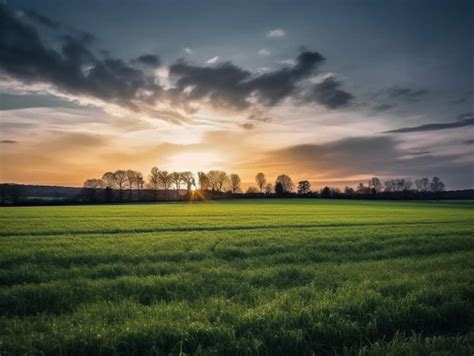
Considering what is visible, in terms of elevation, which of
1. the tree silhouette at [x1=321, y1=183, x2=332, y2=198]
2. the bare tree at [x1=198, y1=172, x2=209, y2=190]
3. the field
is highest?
the bare tree at [x1=198, y1=172, x2=209, y2=190]

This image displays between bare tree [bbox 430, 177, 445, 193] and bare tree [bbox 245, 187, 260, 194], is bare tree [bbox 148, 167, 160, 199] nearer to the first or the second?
bare tree [bbox 245, 187, 260, 194]

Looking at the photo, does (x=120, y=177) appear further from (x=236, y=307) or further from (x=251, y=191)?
(x=236, y=307)

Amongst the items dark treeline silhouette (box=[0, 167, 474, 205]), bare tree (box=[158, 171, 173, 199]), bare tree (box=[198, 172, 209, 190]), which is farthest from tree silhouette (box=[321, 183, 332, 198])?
bare tree (box=[158, 171, 173, 199])

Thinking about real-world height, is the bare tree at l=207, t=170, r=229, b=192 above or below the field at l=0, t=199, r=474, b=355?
above

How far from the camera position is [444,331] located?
22.4 feet

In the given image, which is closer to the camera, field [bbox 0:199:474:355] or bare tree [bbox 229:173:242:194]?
field [bbox 0:199:474:355]

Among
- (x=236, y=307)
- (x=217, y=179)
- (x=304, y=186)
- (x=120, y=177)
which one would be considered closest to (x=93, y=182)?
(x=120, y=177)

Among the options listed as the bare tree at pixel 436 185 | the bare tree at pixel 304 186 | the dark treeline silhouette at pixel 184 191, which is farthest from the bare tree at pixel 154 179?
the bare tree at pixel 436 185

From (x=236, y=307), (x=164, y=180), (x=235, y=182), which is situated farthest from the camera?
(x=235, y=182)

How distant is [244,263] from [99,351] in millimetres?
8121

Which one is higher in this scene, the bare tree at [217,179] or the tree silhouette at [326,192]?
the bare tree at [217,179]

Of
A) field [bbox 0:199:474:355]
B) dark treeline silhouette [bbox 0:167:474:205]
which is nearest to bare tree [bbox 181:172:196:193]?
dark treeline silhouette [bbox 0:167:474:205]

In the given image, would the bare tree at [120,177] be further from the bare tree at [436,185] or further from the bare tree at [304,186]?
the bare tree at [436,185]

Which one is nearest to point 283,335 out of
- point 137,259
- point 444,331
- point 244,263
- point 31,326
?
point 444,331
